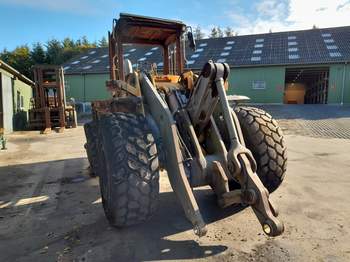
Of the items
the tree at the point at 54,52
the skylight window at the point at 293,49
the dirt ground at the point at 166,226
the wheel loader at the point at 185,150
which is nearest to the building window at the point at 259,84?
the skylight window at the point at 293,49

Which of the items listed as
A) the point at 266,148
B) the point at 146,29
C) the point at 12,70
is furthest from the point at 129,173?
the point at 12,70

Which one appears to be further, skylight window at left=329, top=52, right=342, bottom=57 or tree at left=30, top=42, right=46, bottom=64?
tree at left=30, top=42, right=46, bottom=64

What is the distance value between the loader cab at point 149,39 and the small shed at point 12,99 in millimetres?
8893

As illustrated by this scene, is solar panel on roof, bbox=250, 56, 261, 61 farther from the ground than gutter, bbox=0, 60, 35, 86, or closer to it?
farther from the ground

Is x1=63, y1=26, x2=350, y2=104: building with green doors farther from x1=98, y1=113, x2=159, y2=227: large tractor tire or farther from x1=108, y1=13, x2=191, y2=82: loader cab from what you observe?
x1=98, y1=113, x2=159, y2=227: large tractor tire

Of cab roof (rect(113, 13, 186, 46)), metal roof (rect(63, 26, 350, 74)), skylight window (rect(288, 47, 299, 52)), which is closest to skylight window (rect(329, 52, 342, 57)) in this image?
metal roof (rect(63, 26, 350, 74))

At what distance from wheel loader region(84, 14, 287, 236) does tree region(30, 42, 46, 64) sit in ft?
133

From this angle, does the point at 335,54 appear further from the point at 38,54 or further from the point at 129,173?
the point at 38,54

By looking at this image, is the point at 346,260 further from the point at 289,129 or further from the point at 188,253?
the point at 289,129

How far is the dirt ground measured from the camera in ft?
9.36

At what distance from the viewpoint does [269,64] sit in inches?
829

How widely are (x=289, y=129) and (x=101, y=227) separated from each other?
10.7 meters

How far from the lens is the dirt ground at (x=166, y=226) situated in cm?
285

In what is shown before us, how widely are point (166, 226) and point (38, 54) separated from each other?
139 ft
